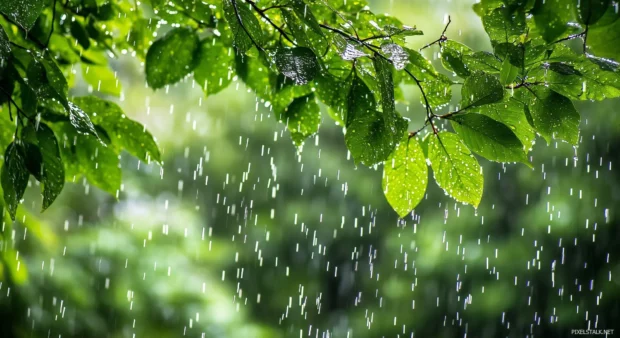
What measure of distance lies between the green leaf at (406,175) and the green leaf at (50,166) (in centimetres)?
40

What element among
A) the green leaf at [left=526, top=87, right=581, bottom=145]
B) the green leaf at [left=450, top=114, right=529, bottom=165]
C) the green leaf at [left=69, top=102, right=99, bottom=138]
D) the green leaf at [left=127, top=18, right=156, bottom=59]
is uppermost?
the green leaf at [left=127, top=18, right=156, bottom=59]

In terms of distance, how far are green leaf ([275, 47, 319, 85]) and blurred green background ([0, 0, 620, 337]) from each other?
197cm

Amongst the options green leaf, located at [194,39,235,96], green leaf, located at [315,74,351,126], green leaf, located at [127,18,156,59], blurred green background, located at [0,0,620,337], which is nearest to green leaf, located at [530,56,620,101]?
green leaf, located at [315,74,351,126]

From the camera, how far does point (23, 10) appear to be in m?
0.56

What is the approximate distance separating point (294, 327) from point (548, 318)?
82.4 inches

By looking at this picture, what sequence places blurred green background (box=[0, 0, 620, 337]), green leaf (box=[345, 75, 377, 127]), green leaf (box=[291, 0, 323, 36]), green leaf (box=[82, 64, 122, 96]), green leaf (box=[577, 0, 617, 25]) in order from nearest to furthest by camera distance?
1. green leaf (box=[577, 0, 617, 25])
2. green leaf (box=[291, 0, 323, 36])
3. green leaf (box=[345, 75, 377, 127])
4. green leaf (box=[82, 64, 122, 96])
5. blurred green background (box=[0, 0, 620, 337])

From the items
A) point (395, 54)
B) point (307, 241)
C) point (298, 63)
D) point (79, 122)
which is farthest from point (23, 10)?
point (307, 241)

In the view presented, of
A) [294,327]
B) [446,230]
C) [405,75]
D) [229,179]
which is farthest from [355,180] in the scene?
[405,75]

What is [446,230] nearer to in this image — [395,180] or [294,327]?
[294,327]

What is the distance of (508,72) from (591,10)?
14 centimetres

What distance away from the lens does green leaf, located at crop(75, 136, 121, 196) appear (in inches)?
34.4

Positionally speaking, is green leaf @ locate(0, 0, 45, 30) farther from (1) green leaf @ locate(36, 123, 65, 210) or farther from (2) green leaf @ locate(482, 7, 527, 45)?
(2) green leaf @ locate(482, 7, 527, 45)

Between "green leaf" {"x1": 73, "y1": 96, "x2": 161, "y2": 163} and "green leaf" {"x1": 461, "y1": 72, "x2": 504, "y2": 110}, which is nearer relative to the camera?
"green leaf" {"x1": 461, "y1": 72, "x2": 504, "y2": 110}

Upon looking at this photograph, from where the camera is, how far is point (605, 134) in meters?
3.58
